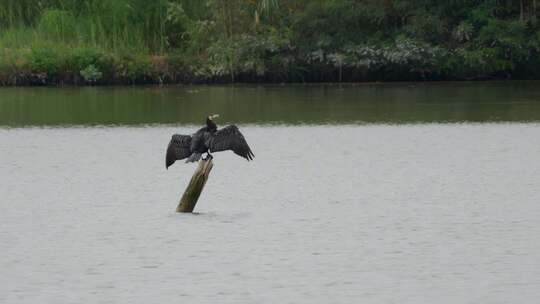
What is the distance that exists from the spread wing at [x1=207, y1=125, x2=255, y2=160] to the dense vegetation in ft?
75.2

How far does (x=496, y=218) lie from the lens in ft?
54.5

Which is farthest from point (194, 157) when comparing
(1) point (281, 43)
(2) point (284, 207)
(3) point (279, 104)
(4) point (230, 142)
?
(1) point (281, 43)

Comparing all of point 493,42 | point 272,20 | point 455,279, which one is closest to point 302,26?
point 272,20

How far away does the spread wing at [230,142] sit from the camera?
16.2 m

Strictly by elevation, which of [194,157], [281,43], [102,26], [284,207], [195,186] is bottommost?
[284,207]

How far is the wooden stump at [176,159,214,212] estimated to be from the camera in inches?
611

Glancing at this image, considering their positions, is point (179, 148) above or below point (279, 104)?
above

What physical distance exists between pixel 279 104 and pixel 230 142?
16684 millimetres

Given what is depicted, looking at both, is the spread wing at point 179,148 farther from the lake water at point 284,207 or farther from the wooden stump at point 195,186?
the lake water at point 284,207

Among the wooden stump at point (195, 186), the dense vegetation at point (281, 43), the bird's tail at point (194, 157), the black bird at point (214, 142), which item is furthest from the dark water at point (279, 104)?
the bird's tail at point (194, 157)

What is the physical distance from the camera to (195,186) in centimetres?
1598

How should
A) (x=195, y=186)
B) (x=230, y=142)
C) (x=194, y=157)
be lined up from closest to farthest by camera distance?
1. (x=195, y=186)
2. (x=194, y=157)
3. (x=230, y=142)

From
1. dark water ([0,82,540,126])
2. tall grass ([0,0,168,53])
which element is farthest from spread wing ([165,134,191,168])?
tall grass ([0,0,168,53])

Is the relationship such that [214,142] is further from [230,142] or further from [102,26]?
[102,26]
